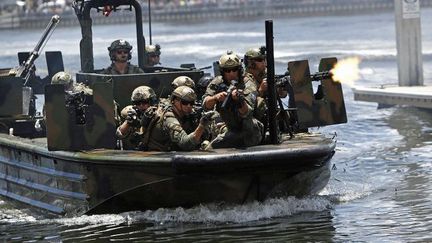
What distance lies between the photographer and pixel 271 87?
46.1ft

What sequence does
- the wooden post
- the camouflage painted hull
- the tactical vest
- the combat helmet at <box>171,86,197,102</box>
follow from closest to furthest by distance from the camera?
the camouflage painted hull < the combat helmet at <box>171,86,197,102</box> < the tactical vest < the wooden post

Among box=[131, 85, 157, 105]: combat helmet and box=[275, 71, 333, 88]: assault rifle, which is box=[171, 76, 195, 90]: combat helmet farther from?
box=[275, 71, 333, 88]: assault rifle

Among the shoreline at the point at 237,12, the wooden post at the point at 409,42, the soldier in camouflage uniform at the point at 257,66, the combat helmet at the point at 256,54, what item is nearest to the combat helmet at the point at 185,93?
the soldier in camouflage uniform at the point at 257,66

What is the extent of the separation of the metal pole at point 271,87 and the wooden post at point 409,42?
13324 mm

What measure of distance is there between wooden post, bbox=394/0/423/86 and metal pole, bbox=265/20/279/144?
13.3 m

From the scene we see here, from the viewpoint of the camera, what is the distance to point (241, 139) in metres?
13.8

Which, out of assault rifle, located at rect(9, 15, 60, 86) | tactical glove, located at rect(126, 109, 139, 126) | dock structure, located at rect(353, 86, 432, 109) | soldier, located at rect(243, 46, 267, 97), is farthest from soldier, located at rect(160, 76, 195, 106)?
dock structure, located at rect(353, 86, 432, 109)

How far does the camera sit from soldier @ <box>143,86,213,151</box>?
1369cm

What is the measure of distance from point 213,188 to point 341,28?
57765 mm

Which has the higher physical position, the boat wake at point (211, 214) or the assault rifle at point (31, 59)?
the assault rifle at point (31, 59)

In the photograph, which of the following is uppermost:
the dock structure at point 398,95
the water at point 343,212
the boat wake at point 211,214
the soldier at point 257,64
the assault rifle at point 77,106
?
the soldier at point 257,64

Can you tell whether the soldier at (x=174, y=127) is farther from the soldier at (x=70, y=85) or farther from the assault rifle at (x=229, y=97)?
the soldier at (x=70, y=85)

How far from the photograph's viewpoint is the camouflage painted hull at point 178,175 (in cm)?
1326

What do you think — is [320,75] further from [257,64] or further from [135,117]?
[135,117]
